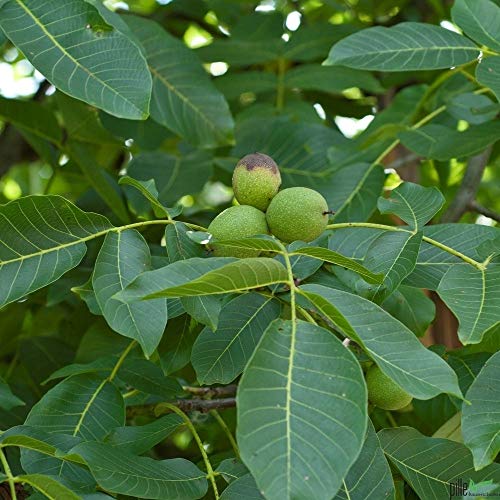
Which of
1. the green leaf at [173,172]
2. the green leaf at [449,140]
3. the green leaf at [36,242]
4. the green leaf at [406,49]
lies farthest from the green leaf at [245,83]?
the green leaf at [36,242]

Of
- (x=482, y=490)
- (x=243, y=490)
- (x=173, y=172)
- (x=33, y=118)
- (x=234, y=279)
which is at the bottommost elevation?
(x=173, y=172)

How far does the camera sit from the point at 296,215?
986 millimetres

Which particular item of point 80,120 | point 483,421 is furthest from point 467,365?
point 80,120

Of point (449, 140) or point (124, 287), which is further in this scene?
point (449, 140)

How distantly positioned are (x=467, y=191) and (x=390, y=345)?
3.04 ft

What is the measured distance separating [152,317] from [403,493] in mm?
397

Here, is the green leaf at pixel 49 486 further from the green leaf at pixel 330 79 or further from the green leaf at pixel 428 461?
the green leaf at pixel 330 79

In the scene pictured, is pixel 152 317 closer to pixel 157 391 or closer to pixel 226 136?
pixel 157 391

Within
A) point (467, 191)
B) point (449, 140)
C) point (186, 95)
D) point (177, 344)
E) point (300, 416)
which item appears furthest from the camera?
point (467, 191)

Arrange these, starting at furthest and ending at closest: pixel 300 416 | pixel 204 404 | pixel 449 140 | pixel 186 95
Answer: pixel 186 95, pixel 449 140, pixel 204 404, pixel 300 416

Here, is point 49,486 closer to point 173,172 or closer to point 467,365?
point 467,365

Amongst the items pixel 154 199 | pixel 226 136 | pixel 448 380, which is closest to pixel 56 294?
pixel 226 136

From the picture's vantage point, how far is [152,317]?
0.89 metres

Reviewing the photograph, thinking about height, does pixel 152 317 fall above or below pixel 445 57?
below
